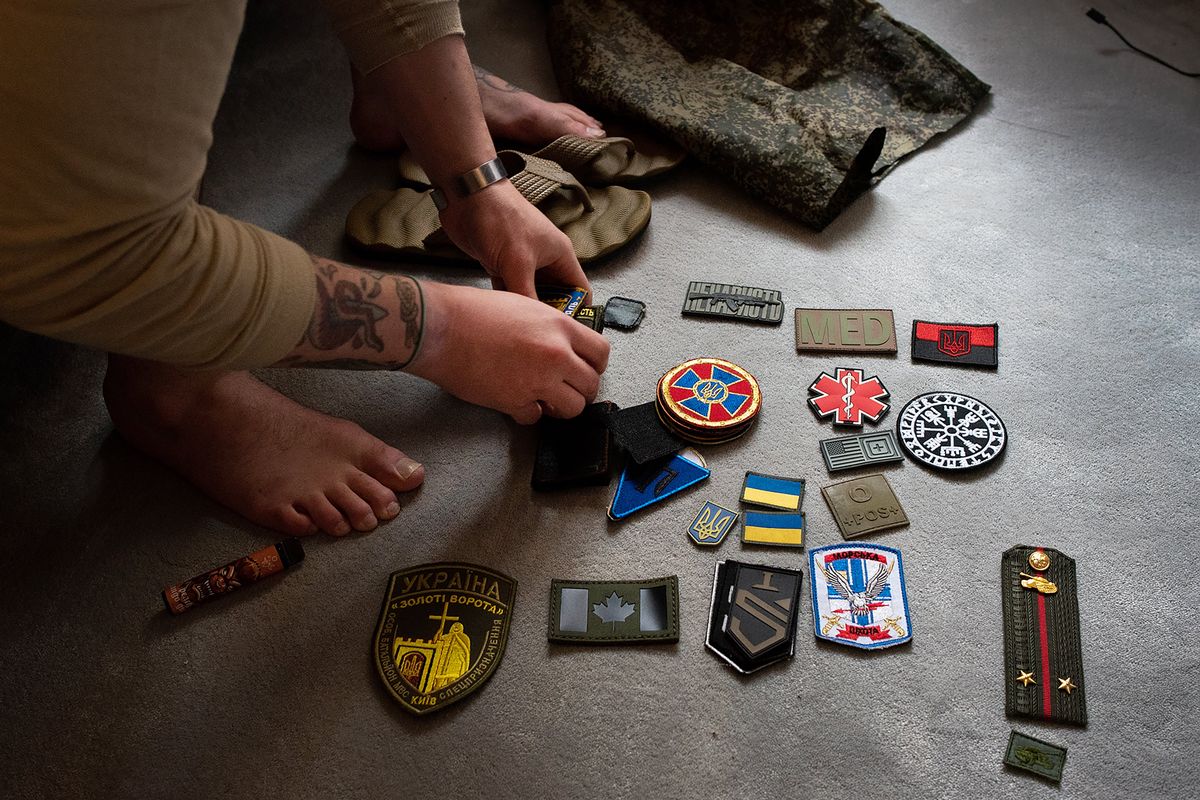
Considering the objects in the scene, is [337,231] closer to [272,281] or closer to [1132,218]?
[272,281]

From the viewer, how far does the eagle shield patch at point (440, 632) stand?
1.02 metres

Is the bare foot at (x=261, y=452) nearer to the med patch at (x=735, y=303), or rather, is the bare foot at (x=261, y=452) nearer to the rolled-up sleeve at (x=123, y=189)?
the rolled-up sleeve at (x=123, y=189)

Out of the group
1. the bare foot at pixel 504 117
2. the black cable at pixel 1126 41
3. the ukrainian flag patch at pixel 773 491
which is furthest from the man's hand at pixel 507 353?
the black cable at pixel 1126 41

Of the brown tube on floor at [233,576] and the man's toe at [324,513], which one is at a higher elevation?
the man's toe at [324,513]

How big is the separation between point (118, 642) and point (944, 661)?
94 centimetres

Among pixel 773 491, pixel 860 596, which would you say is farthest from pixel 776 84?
pixel 860 596

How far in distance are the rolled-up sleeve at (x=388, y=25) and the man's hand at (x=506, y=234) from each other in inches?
7.8

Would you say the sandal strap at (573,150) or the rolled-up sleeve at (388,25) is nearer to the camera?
the rolled-up sleeve at (388,25)

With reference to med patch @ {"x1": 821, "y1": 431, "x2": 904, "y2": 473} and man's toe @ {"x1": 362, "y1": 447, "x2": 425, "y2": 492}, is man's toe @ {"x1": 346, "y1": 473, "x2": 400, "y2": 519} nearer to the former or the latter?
man's toe @ {"x1": 362, "y1": 447, "x2": 425, "y2": 492}

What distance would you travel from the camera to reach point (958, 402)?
49.3 inches

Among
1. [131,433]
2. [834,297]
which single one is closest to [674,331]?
[834,297]

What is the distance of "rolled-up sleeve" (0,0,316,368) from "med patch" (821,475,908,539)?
686mm

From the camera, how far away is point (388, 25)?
1.14 m

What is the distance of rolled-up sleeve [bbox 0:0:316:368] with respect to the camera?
2.25 feet
